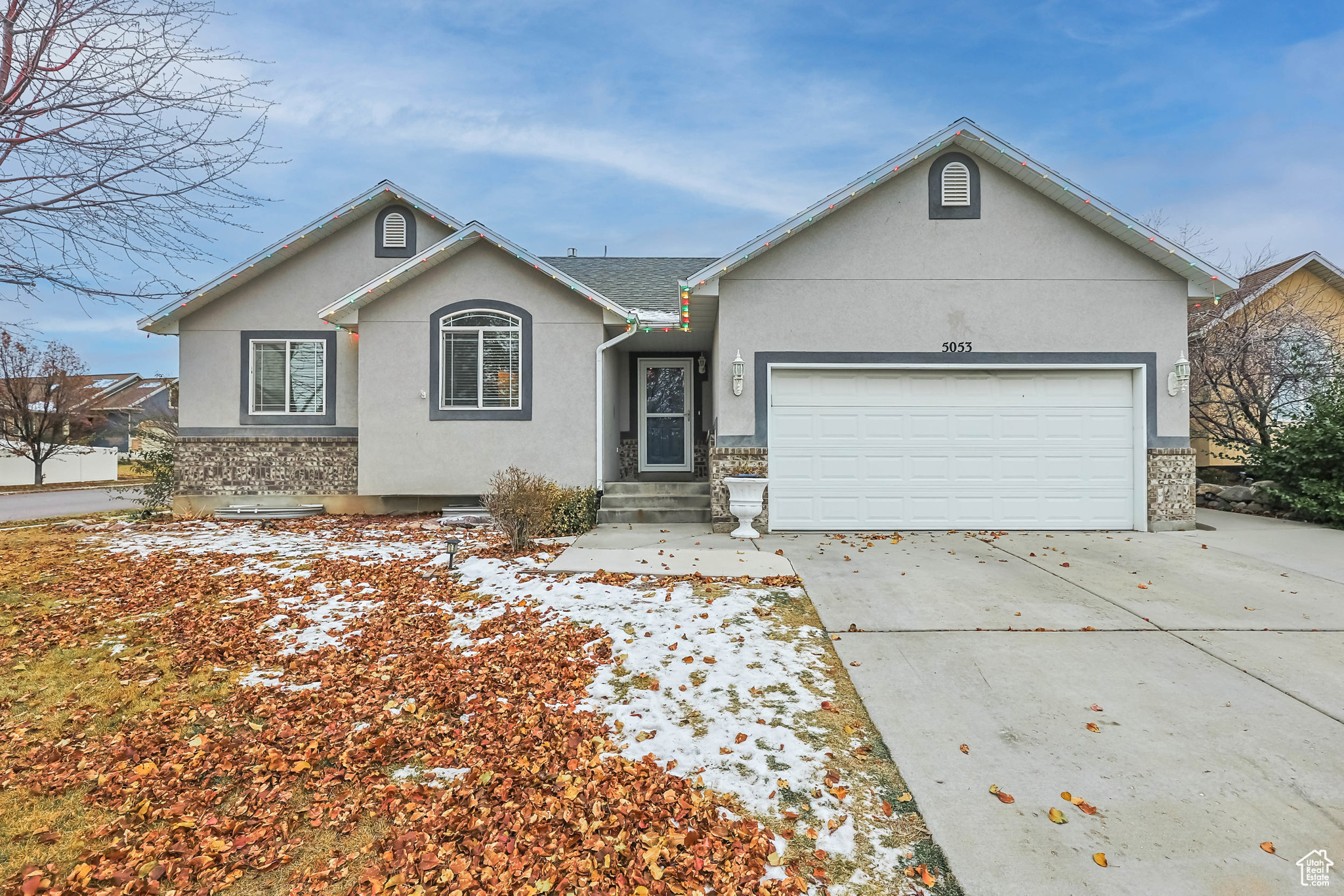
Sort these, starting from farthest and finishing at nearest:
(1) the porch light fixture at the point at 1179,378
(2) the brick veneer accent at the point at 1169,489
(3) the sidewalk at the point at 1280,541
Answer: (2) the brick veneer accent at the point at 1169,489 → (1) the porch light fixture at the point at 1179,378 → (3) the sidewalk at the point at 1280,541

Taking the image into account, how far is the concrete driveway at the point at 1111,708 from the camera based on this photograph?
2301 millimetres

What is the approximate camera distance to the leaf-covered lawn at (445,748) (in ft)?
7.44

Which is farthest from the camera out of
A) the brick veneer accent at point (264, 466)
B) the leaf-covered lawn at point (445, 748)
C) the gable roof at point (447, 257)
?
the brick veneer accent at point (264, 466)

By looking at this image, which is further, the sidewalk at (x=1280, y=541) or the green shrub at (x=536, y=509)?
the green shrub at (x=536, y=509)

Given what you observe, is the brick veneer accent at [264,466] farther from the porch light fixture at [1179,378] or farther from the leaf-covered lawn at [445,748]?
the porch light fixture at [1179,378]

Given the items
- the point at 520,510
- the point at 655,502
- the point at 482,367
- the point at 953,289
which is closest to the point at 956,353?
the point at 953,289

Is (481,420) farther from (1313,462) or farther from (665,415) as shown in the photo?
(1313,462)

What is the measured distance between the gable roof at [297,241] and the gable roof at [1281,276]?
1475 centimetres

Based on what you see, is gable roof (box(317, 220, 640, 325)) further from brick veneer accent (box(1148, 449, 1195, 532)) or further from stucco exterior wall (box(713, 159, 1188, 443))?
brick veneer accent (box(1148, 449, 1195, 532))

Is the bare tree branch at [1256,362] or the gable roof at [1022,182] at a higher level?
the gable roof at [1022,182]

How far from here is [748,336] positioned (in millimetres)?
8562

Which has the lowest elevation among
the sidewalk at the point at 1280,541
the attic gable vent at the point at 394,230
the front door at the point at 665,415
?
Result: the sidewalk at the point at 1280,541

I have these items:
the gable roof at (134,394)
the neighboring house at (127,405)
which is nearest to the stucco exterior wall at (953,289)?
the neighboring house at (127,405)

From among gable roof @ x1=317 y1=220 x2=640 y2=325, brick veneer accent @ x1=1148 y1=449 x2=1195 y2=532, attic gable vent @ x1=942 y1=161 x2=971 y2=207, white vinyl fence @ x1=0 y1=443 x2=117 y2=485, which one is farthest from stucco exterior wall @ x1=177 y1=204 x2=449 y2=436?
white vinyl fence @ x1=0 y1=443 x2=117 y2=485
